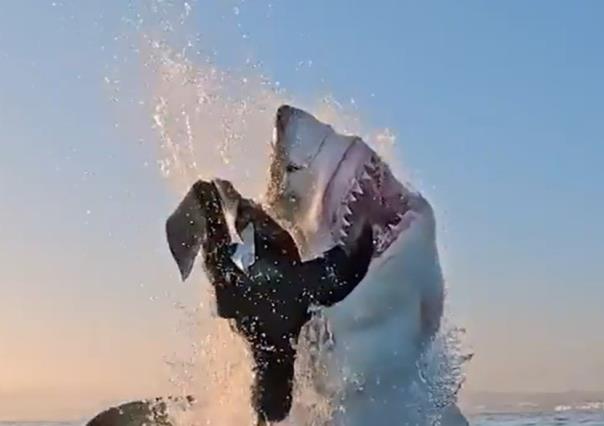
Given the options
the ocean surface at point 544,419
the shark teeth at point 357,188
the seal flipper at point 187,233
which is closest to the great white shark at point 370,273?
the shark teeth at point 357,188

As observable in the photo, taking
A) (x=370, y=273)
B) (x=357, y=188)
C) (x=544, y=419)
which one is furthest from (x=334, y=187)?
(x=544, y=419)

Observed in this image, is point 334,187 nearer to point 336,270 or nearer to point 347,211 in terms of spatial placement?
point 347,211

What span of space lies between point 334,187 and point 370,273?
0.39m

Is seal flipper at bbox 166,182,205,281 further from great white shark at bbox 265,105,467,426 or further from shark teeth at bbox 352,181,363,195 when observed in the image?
shark teeth at bbox 352,181,363,195

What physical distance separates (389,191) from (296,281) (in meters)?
0.56

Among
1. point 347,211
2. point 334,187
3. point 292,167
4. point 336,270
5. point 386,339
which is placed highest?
point 292,167

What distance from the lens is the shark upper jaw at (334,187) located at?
607 centimetres

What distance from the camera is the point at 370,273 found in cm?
608

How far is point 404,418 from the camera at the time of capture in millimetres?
6223

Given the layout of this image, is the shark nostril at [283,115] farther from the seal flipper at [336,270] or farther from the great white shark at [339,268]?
the seal flipper at [336,270]

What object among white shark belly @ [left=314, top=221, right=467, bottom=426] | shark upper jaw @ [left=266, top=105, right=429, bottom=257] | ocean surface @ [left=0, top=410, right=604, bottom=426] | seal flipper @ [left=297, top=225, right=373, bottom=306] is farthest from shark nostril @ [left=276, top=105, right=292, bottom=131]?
ocean surface @ [left=0, top=410, right=604, bottom=426]

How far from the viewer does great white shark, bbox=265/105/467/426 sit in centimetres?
607

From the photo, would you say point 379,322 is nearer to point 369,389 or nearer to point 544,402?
point 369,389

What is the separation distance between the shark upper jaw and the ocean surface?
18.1 m
